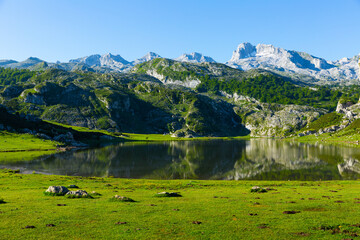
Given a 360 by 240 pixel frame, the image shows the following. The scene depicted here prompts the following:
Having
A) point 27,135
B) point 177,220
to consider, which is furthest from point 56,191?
point 27,135

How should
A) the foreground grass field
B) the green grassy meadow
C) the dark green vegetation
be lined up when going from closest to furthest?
the foreground grass field < the green grassy meadow < the dark green vegetation

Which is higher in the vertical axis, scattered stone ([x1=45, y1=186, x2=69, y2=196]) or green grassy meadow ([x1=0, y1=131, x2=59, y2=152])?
scattered stone ([x1=45, y1=186, x2=69, y2=196])

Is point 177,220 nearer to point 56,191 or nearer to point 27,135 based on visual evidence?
point 56,191

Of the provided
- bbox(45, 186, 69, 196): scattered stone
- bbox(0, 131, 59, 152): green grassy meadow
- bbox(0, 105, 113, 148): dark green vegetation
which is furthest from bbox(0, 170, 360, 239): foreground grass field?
bbox(0, 105, 113, 148): dark green vegetation

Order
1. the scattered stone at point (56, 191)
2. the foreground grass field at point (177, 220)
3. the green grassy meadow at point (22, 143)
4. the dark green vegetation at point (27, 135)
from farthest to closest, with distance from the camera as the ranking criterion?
1. the dark green vegetation at point (27, 135)
2. the green grassy meadow at point (22, 143)
3. the scattered stone at point (56, 191)
4. the foreground grass field at point (177, 220)

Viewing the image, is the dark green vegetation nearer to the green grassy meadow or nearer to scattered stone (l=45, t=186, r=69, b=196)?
the green grassy meadow

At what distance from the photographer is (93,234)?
17.0 m

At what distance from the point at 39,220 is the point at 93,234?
241 inches

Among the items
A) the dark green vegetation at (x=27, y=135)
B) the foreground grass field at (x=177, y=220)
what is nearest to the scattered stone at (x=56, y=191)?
the foreground grass field at (x=177, y=220)

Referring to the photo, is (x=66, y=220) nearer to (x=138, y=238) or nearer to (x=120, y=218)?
(x=120, y=218)

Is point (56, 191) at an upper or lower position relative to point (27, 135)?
upper

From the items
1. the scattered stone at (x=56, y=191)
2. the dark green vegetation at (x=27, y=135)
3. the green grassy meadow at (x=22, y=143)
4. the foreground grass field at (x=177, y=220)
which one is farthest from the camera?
the dark green vegetation at (x=27, y=135)

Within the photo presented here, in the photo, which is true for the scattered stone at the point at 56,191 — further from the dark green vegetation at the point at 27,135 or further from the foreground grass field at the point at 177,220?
the dark green vegetation at the point at 27,135

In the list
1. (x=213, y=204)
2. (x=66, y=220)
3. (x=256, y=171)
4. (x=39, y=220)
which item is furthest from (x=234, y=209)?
(x=256, y=171)
